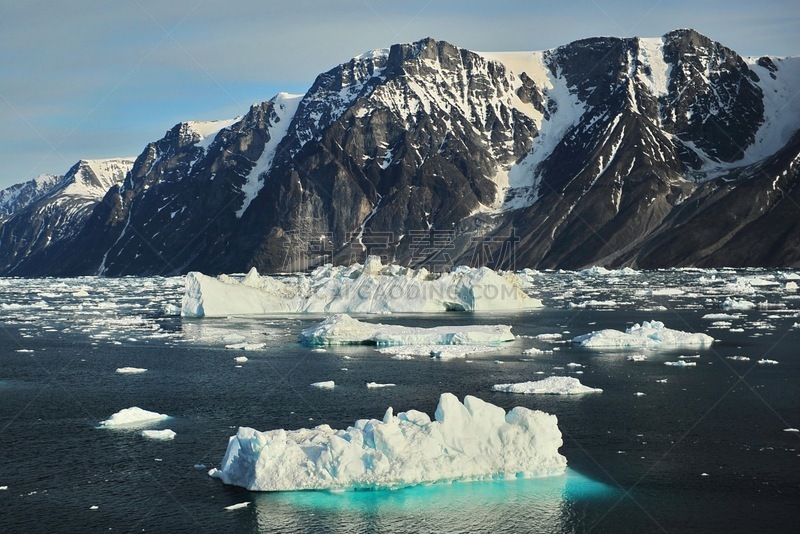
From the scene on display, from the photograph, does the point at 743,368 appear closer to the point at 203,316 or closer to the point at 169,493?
the point at 169,493

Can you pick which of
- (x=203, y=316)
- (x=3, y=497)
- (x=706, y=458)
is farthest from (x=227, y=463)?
(x=203, y=316)

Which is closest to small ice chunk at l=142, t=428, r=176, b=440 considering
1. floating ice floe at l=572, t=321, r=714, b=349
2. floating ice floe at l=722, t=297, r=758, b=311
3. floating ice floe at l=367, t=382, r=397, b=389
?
floating ice floe at l=367, t=382, r=397, b=389

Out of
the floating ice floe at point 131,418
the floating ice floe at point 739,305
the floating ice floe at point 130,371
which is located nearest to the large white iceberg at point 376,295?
the floating ice floe at point 739,305

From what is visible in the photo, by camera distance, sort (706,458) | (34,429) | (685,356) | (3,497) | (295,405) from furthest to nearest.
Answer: (685,356) → (295,405) → (34,429) → (706,458) → (3,497)

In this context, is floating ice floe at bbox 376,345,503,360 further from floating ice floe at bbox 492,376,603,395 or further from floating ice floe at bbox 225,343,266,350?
floating ice floe at bbox 492,376,603,395

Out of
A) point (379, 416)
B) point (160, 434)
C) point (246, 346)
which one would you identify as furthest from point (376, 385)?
point (246, 346)

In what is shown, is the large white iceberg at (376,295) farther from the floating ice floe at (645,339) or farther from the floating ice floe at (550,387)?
the floating ice floe at (550,387)
